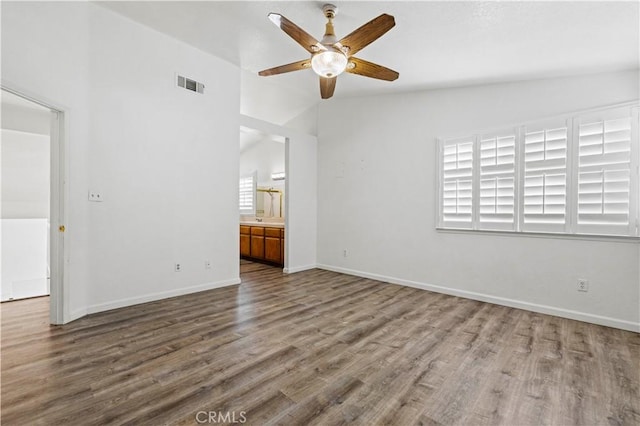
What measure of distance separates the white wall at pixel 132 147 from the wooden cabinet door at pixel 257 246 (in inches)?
68.3

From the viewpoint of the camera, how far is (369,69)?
107 inches

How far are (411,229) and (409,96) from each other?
6.75 feet

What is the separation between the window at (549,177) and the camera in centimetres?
289

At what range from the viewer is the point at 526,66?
307cm

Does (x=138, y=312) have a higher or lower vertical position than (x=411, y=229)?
lower

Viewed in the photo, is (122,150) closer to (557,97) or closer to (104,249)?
(104,249)

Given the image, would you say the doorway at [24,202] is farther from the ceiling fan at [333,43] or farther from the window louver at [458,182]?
the window louver at [458,182]

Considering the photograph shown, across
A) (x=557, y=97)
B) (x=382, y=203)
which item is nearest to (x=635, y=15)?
(x=557, y=97)

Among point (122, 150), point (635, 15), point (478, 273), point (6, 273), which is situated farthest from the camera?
point (6, 273)

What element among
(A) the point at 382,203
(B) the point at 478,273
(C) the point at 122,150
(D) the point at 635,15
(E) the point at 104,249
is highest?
(D) the point at 635,15

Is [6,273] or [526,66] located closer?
[526,66]

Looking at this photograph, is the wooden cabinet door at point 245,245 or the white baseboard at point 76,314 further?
the wooden cabinet door at point 245,245

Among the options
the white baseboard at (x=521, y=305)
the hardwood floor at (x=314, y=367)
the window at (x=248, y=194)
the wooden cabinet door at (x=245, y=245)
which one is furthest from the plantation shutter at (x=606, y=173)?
the window at (x=248, y=194)

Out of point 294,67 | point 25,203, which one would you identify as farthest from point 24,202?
point 294,67
